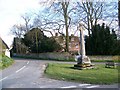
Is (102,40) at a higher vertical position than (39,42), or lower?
lower

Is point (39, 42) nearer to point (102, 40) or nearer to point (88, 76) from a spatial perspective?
point (102, 40)

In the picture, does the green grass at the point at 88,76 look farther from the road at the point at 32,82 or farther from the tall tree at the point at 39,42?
the tall tree at the point at 39,42

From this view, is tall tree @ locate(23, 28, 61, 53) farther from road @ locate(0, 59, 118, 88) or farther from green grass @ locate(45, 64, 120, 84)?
green grass @ locate(45, 64, 120, 84)

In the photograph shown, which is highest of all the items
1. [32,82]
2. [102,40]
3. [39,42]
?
[39,42]

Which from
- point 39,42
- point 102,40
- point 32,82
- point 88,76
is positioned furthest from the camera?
point 39,42

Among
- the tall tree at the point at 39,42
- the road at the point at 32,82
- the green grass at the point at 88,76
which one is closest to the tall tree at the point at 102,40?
the tall tree at the point at 39,42

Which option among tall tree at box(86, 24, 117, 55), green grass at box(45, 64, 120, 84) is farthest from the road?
tall tree at box(86, 24, 117, 55)

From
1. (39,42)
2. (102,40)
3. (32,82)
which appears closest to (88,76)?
(32,82)

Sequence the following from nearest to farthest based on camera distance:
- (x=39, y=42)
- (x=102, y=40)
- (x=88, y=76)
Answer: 1. (x=88, y=76)
2. (x=102, y=40)
3. (x=39, y=42)

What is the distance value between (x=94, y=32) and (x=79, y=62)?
20173mm

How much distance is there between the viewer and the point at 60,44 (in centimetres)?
5934

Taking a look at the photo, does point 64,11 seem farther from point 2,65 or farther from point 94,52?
point 2,65

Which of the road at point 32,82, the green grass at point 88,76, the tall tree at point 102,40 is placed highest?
the tall tree at point 102,40

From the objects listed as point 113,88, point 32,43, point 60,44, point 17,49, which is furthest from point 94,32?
point 17,49
